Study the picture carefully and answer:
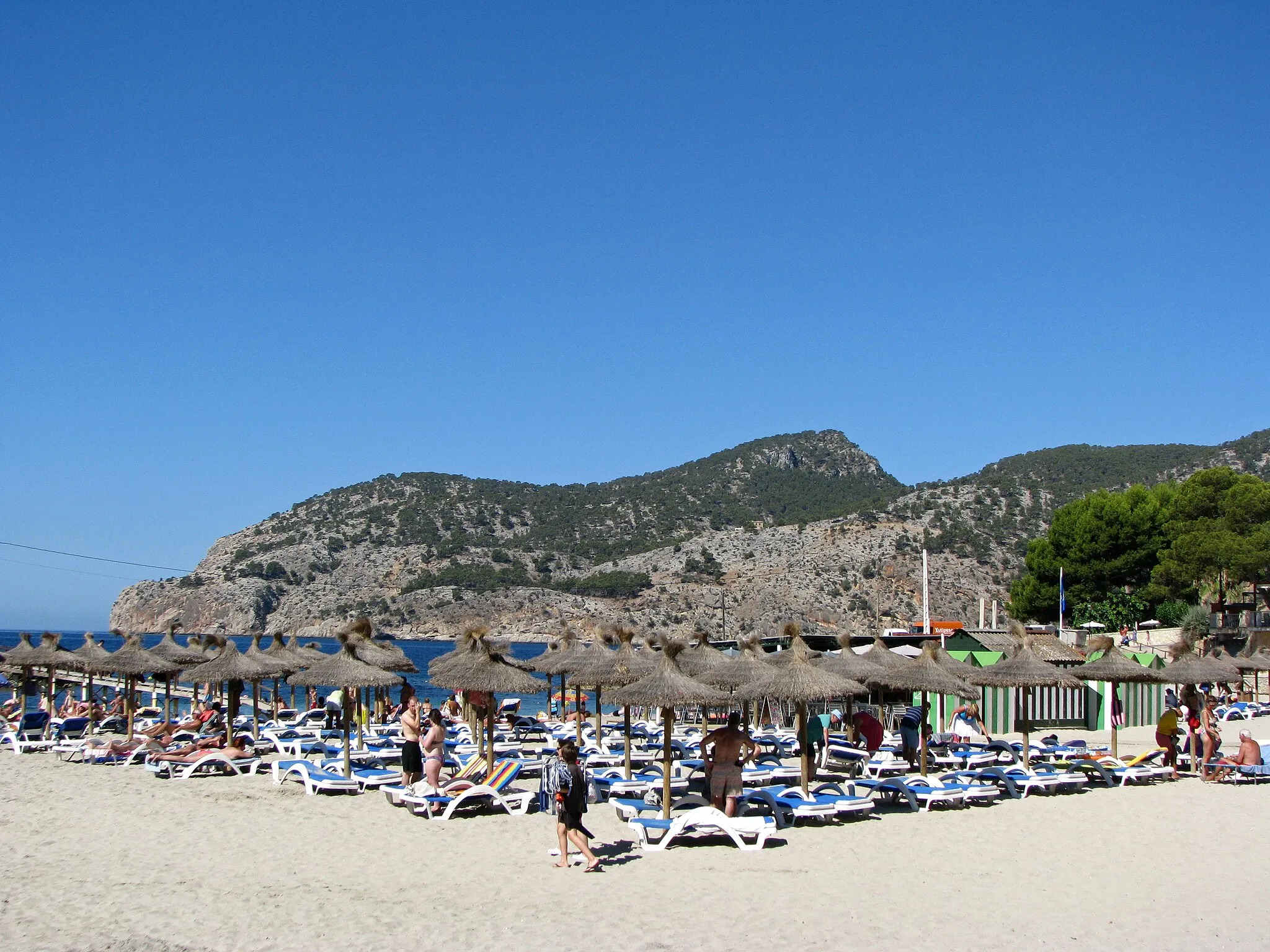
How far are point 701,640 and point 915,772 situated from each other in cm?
378

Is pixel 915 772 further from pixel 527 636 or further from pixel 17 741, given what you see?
pixel 527 636

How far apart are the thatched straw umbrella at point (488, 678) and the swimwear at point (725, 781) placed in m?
3.31

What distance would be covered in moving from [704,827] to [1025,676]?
21.7ft

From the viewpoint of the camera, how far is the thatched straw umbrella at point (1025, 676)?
48.6 feet

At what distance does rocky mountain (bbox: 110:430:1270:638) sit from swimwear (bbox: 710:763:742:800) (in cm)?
5134

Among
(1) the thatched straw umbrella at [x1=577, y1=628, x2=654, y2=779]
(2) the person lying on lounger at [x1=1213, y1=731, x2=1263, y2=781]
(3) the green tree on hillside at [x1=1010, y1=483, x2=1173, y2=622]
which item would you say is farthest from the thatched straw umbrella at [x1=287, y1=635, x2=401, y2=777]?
(3) the green tree on hillside at [x1=1010, y1=483, x2=1173, y2=622]

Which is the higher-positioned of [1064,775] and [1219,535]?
[1219,535]

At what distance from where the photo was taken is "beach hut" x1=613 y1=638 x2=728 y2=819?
35.7 feet

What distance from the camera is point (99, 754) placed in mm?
16609

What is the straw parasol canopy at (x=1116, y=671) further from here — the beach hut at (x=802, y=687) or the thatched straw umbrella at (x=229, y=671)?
the thatched straw umbrella at (x=229, y=671)

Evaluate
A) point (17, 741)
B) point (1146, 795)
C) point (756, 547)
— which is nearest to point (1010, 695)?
point (1146, 795)

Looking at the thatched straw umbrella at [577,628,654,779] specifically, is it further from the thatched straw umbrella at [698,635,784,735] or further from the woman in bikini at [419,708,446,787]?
the woman in bikini at [419,708,446,787]

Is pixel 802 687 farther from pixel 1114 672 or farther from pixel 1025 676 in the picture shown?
pixel 1114 672

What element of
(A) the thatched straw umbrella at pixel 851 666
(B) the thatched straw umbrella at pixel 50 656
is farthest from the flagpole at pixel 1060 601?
(B) the thatched straw umbrella at pixel 50 656
